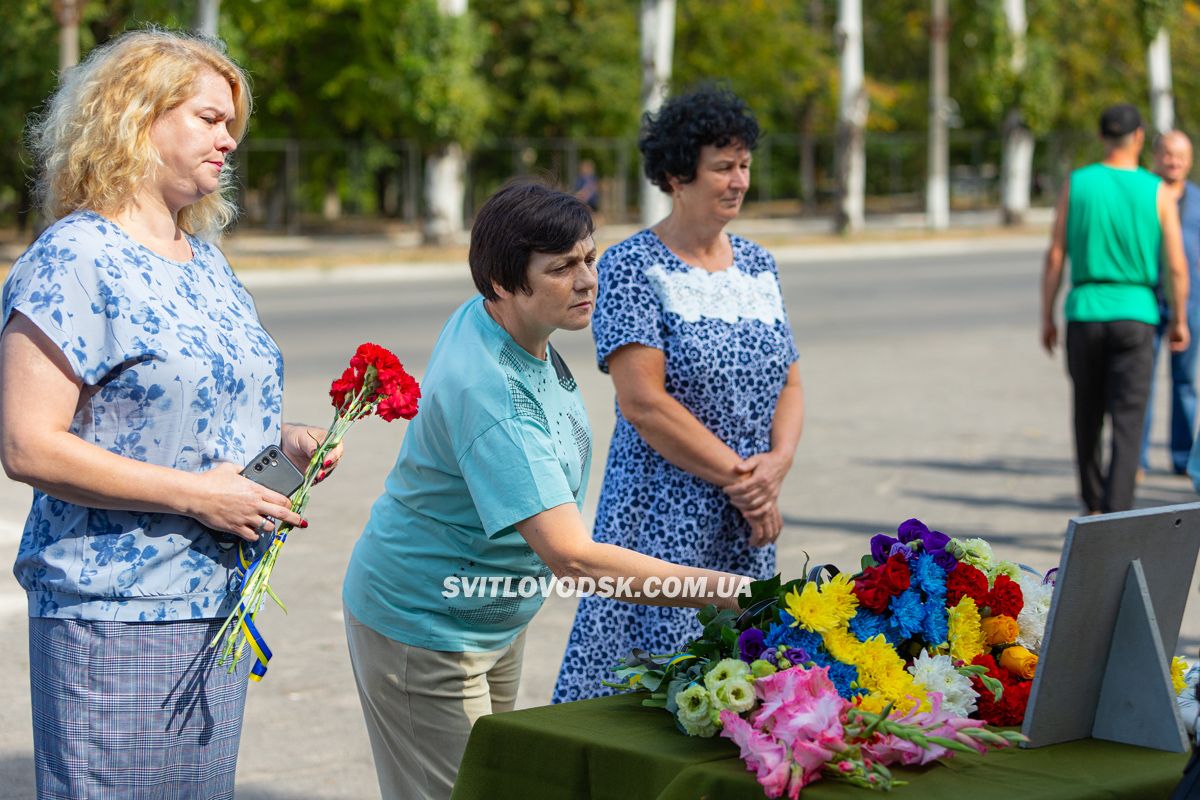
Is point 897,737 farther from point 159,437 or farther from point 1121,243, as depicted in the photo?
point 1121,243

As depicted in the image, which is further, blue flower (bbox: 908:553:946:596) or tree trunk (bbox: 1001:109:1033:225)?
tree trunk (bbox: 1001:109:1033:225)

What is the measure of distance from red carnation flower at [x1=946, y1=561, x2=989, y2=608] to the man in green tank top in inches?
191

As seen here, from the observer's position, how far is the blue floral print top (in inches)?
115

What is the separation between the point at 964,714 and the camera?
107 inches

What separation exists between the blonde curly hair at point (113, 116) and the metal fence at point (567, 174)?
95.1ft

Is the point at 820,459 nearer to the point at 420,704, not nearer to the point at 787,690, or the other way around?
the point at 420,704

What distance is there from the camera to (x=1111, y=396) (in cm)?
765

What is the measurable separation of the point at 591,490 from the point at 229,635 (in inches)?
249

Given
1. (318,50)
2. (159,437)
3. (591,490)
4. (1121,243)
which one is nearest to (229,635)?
(159,437)

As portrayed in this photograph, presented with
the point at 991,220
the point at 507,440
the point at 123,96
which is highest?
the point at 123,96

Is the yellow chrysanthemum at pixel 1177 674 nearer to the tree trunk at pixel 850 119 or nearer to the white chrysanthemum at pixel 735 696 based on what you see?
the white chrysanthemum at pixel 735 696

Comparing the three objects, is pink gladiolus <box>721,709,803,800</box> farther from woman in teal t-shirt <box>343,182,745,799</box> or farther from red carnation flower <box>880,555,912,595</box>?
woman in teal t-shirt <box>343,182,745,799</box>

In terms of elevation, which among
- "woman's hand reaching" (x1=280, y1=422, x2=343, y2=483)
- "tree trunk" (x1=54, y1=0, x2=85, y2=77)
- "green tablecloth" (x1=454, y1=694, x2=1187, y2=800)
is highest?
"tree trunk" (x1=54, y1=0, x2=85, y2=77)

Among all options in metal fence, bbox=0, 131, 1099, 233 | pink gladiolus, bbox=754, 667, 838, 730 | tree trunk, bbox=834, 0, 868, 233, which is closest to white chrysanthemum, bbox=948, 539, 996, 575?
pink gladiolus, bbox=754, 667, 838, 730
